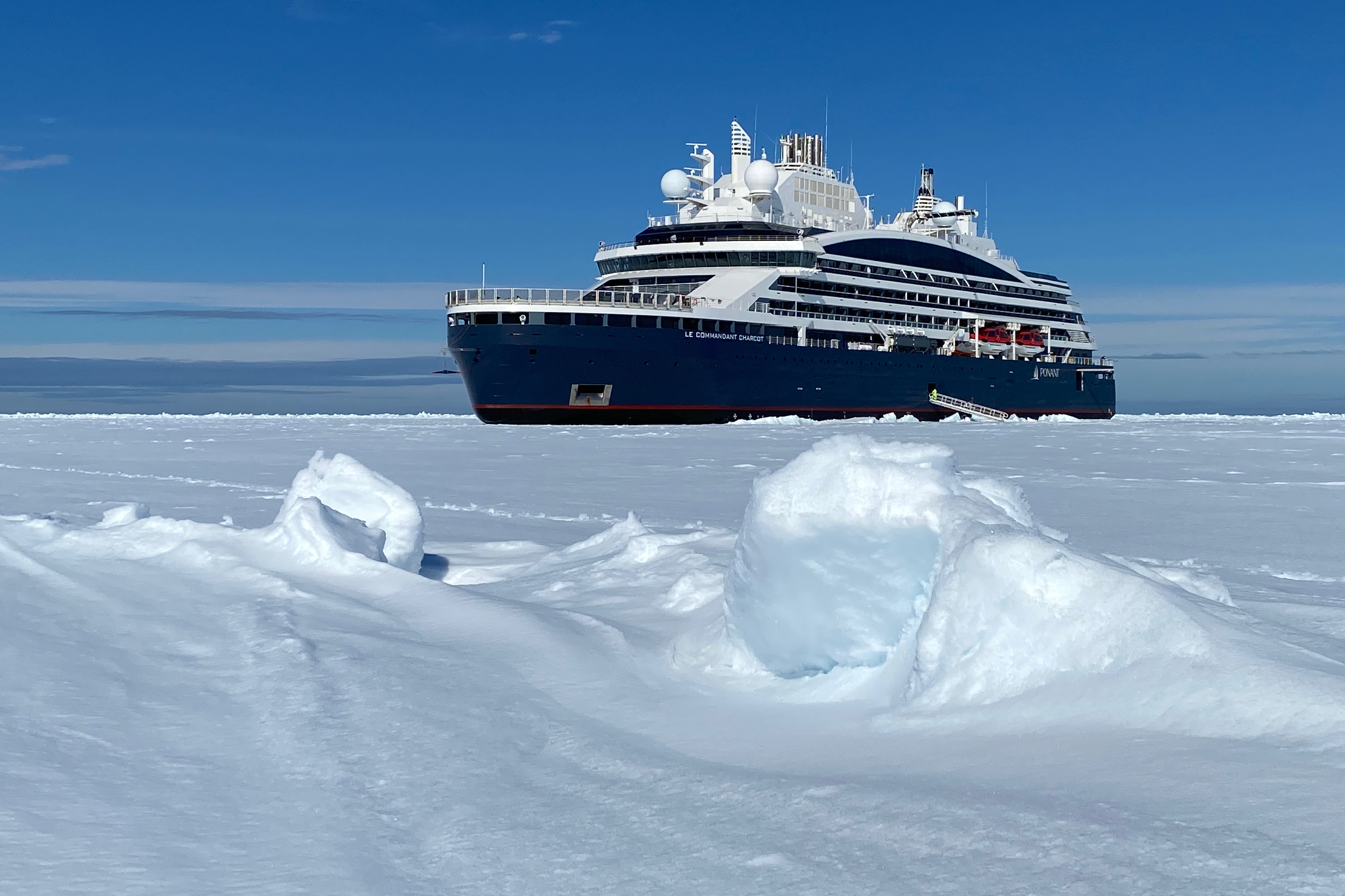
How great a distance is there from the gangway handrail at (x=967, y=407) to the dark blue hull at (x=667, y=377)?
27.7 inches

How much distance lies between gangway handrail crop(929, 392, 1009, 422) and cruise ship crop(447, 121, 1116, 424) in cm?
12

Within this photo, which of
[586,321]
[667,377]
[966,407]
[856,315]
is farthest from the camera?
[966,407]

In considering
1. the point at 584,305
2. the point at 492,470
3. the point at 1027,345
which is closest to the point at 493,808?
the point at 492,470

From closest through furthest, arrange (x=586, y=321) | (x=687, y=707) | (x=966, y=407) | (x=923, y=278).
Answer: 1. (x=687, y=707)
2. (x=586, y=321)
3. (x=966, y=407)
4. (x=923, y=278)

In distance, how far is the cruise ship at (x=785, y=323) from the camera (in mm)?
41250

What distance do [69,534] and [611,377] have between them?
3389 cm

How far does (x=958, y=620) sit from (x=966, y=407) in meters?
52.1

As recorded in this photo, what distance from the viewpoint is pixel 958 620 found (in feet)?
14.0

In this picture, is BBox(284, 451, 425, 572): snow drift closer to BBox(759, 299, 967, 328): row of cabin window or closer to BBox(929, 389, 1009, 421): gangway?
BBox(759, 299, 967, 328): row of cabin window

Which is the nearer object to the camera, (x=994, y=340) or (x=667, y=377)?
(x=667, y=377)

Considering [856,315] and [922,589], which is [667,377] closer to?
[856,315]

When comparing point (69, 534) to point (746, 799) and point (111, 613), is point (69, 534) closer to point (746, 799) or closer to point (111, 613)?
point (111, 613)

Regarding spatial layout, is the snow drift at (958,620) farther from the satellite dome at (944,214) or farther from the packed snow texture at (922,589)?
the satellite dome at (944,214)

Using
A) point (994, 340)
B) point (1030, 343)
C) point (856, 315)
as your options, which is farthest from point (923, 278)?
point (1030, 343)
